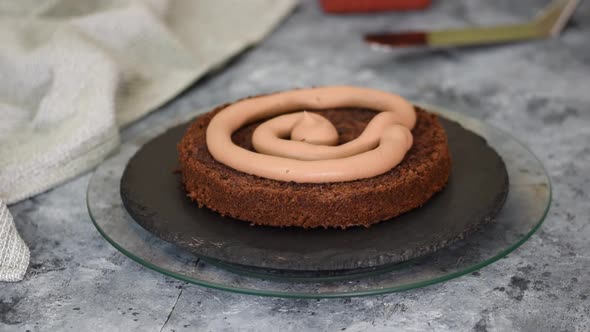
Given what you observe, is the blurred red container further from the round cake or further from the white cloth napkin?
the round cake

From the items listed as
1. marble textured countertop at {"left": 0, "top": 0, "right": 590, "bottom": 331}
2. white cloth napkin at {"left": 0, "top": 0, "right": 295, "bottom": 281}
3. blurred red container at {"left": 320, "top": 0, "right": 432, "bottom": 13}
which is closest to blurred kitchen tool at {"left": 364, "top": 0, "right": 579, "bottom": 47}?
marble textured countertop at {"left": 0, "top": 0, "right": 590, "bottom": 331}

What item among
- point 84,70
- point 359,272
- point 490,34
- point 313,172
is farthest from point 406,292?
point 490,34

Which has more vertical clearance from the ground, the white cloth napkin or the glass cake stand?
the glass cake stand

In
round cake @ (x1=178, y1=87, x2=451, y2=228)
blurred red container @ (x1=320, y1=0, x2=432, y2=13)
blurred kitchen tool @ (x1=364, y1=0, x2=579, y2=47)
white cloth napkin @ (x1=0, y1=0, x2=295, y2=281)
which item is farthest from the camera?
blurred red container @ (x1=320, y1=0, x2=432, y2=13)

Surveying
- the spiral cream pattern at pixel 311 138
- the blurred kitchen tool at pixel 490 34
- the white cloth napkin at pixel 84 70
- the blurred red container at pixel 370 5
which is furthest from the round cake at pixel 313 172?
the blurred red container at pixel 370 5

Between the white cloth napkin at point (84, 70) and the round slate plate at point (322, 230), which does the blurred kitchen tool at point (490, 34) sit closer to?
the white cloth napkin at point (84, 70)

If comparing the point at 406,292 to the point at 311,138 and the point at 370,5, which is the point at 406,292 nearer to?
the point at 311,138
